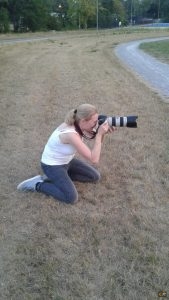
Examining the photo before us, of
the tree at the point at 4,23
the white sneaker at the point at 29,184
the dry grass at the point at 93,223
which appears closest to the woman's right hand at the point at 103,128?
the dry grass at the point at 93,223

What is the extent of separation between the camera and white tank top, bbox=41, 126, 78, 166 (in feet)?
15.4

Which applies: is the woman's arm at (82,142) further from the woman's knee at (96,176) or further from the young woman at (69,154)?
the woman's knee at (96,176)

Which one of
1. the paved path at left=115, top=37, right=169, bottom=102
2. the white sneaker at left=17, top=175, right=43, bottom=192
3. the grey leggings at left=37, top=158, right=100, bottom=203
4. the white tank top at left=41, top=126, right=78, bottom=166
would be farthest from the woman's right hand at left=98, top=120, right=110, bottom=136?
the paved path at left=115, top=37, right=169, bottom=102

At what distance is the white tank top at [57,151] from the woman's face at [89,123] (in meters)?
0.25

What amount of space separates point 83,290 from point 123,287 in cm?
28

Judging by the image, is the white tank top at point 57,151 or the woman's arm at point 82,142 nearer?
the woman's arm at point 82,142

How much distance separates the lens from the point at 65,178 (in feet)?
15.4

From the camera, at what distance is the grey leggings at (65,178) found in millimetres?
4566

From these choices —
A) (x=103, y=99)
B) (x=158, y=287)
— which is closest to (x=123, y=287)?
(x=158, y=287)

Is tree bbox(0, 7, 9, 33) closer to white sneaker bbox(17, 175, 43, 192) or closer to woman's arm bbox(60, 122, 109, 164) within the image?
white sneaker bbox(17, 175, 43, 192)

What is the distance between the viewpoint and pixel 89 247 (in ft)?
12.4

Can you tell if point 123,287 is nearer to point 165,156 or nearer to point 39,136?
point 165,156

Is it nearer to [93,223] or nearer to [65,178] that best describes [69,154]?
[65,178]

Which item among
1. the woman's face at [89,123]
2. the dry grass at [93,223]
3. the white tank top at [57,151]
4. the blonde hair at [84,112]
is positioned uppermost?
the blonde hair at [84,112]
